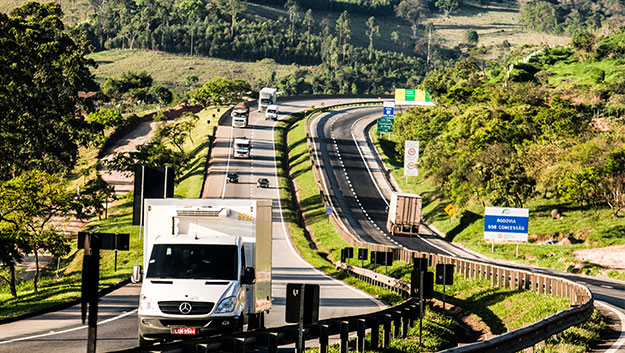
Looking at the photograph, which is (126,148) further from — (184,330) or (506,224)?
(184,330)

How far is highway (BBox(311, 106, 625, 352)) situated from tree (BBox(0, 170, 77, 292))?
80.2ft

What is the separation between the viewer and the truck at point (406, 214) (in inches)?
3076

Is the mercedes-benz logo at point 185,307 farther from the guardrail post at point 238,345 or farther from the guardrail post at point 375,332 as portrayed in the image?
the guardrail post at point 375,332

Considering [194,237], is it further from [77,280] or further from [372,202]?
[372,202]

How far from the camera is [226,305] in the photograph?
17.9m

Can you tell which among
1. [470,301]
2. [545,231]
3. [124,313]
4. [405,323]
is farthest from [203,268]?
[545,231]

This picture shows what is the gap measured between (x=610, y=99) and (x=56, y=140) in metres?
78.2

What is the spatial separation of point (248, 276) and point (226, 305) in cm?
110

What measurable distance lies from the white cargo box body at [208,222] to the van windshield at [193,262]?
2.01ft

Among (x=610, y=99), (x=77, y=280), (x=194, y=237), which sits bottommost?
(x=77, y=280)

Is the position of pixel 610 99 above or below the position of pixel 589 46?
below

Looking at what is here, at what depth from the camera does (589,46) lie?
558 feet

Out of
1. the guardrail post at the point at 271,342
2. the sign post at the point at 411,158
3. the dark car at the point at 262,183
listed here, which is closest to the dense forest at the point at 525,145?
the sign post at the point at 411,158

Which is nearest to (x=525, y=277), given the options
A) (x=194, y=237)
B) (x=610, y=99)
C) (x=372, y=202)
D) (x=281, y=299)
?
(x=281, y=299)
